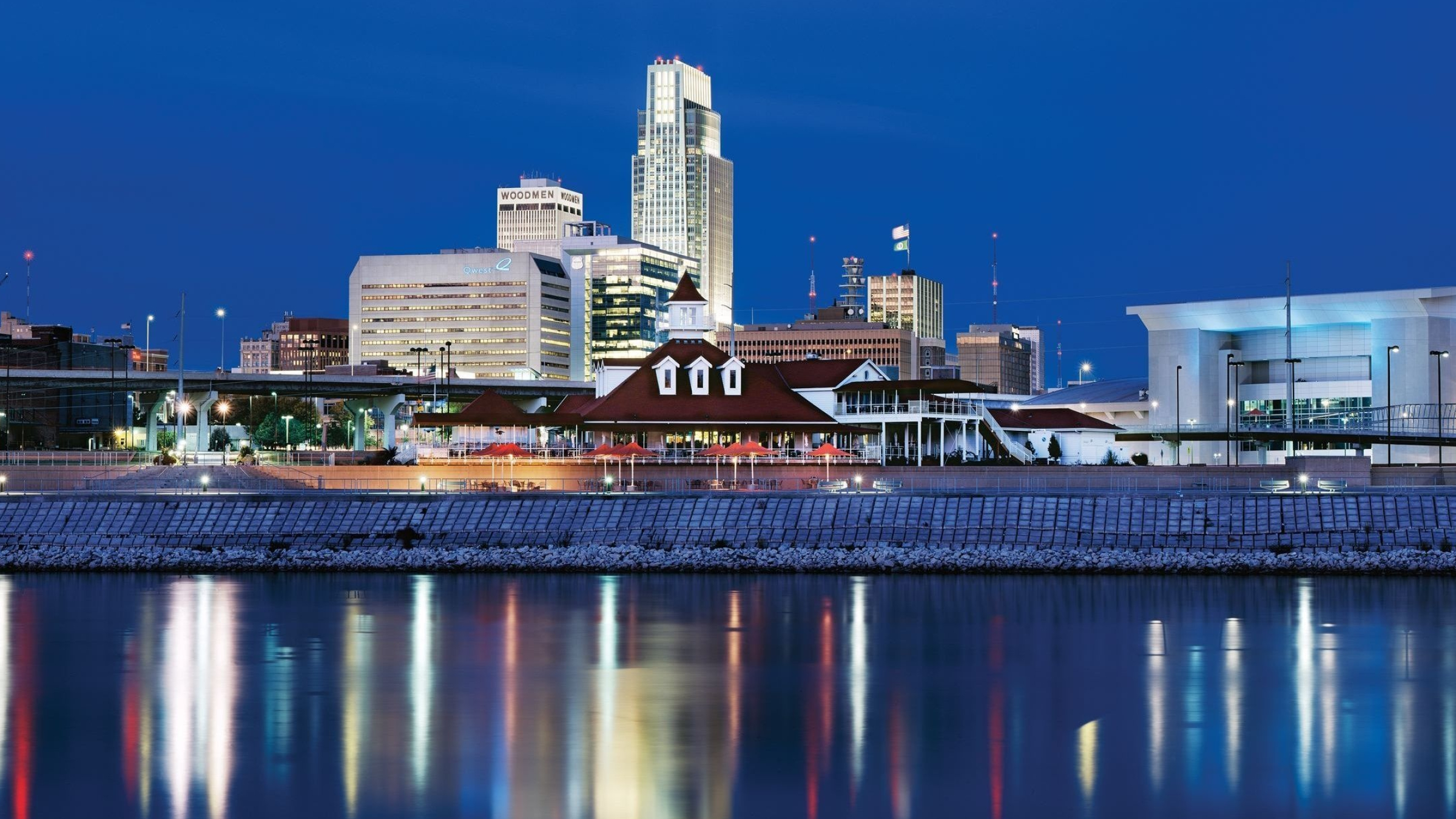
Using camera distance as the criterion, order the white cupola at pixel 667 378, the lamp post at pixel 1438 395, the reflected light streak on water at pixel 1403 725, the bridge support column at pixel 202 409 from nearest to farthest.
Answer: the reflected light streak on water at pixel 1403 725 → the white cupola at pixel 667 378 → the lamp post at pixel 1438 395 → the bridge support column at pixel 202 409

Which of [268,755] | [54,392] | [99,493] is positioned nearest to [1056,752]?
[268,755]

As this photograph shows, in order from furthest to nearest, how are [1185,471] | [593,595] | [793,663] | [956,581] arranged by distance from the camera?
[1185,471]
[956,581]
[593,595]
[793,663]

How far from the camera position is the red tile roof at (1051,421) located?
4336 inches

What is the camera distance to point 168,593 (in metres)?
51.8

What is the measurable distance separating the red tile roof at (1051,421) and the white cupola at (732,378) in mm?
26229

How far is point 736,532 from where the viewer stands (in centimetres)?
6272

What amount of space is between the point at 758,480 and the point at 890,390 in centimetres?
1612

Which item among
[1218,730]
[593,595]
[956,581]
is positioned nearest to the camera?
[1218,730]

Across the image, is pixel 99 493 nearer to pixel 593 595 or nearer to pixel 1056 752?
pixel 593 595

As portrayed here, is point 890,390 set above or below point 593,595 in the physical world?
above

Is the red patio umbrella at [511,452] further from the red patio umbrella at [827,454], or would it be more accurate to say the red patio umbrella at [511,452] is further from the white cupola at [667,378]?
the red patio umbrella at [827,454]

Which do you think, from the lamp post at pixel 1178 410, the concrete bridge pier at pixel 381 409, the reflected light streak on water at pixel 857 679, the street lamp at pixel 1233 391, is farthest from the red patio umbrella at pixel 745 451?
the concrete bridge pier at pixel 381 409

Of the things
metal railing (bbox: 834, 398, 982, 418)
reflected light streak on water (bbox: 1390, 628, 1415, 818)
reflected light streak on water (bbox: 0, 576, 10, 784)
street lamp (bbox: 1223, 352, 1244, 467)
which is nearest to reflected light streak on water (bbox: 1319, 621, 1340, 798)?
reflected light streak on water (bbox: 1390, 628, 1415, 818)

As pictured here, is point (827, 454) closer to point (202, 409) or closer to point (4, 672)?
point (4, 672)
